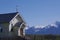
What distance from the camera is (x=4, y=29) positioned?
38.5 m

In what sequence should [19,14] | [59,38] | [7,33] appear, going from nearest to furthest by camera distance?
[59,38]
[7,33]
[19,14]

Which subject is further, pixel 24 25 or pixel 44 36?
pixel 24 25

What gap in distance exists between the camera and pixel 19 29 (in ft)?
131

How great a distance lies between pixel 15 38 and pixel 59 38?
6.83 m

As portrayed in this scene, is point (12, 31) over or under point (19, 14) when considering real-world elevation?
under

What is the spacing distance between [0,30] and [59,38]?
33.9 ft

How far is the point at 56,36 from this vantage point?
115 feet

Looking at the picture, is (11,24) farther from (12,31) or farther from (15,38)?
(15,38)

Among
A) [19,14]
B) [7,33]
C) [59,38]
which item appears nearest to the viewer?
[59,38]

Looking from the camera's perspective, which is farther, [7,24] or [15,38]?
[7,24]

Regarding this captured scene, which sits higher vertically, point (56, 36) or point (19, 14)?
point (19, 14)

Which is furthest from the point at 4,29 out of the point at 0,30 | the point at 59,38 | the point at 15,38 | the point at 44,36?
the point at 59,38

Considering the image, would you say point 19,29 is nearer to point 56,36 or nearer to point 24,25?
point 24,25

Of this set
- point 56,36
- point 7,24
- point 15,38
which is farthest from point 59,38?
point 7,24
